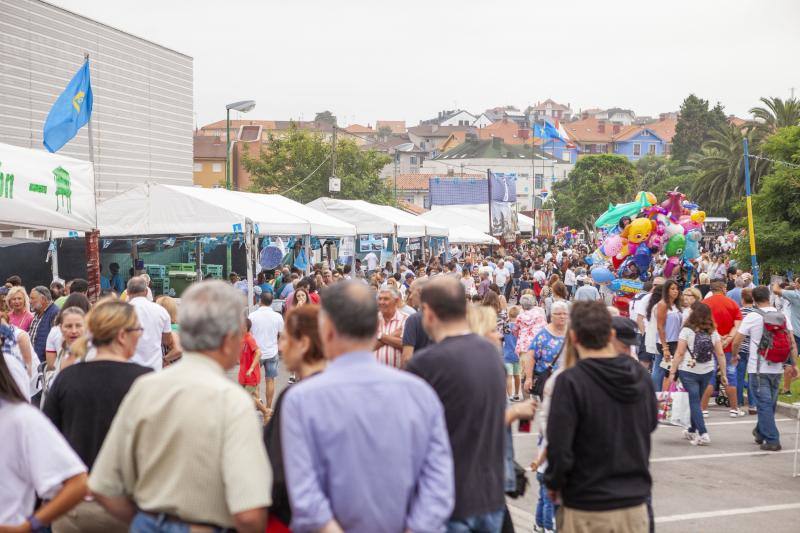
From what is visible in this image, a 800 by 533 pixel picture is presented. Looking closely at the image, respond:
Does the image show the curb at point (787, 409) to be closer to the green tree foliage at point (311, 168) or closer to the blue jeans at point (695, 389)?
the blue jeans at point (695, 389)

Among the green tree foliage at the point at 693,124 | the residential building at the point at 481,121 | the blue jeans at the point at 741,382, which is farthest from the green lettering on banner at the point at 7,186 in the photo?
the residential building at the point at 481,121

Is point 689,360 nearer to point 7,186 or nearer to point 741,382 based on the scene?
point 741,382

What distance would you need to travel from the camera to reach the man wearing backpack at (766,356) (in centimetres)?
1066

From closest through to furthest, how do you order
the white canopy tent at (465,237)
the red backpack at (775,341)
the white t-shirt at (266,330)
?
the red backpack at (775,341) < the white t-shirt at (266,330) < the white canopy tent at (465,237)

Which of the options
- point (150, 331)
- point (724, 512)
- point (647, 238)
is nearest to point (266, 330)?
point (150, 331)

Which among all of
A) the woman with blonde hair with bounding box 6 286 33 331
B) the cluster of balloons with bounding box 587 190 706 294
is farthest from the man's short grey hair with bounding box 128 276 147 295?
the cluster of balloons with bounding box 587 190 706 294

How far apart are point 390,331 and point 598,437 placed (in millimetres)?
4650

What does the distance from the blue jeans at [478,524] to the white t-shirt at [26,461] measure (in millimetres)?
1532

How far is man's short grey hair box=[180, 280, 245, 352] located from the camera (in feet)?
11.3

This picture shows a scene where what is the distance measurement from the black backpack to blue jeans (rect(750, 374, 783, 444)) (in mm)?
614

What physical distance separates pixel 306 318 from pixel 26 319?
276 inches

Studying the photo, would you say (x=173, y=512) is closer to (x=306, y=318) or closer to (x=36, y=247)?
(x=306, y=318)

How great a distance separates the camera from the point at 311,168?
55969 mm

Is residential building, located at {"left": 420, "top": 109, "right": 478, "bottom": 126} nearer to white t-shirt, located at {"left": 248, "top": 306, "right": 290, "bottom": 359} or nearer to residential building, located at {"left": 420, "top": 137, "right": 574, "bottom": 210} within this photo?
residential building, located at {"left": 420, "top": 137, "right": 574, "bottom": 210}
